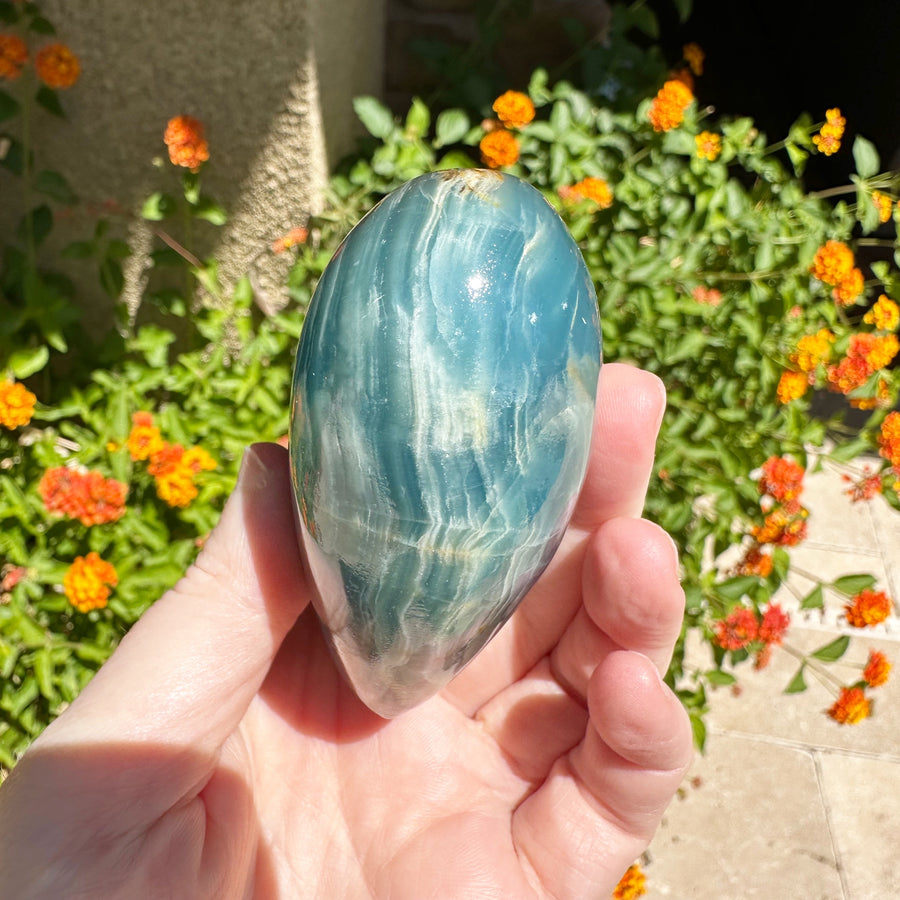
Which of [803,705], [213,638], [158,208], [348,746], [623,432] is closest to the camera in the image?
[213,638]

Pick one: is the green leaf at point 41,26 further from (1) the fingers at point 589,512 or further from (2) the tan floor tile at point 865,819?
(2) the tan floor tile at point 865,819

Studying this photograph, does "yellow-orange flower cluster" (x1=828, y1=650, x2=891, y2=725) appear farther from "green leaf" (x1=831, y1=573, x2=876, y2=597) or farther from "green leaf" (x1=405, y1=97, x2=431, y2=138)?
"green leaf" (x1=405, y1=97, x2=431, y2=138)

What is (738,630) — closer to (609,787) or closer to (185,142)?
(609,787)

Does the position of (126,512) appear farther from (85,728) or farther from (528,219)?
(528,219)

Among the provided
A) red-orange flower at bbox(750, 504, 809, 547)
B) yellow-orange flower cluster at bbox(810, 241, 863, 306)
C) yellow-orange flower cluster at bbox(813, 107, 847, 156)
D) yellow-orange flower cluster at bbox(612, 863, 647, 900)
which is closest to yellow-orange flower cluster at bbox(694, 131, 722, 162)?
yellow-orange flower cluster at bbox(813, 107, 847, 156)

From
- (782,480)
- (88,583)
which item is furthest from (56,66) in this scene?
(782,480)

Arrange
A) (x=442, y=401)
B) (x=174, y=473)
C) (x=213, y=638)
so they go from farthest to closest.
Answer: (x=174, y=473), (x=213, y=638), (x=442, y=401)
